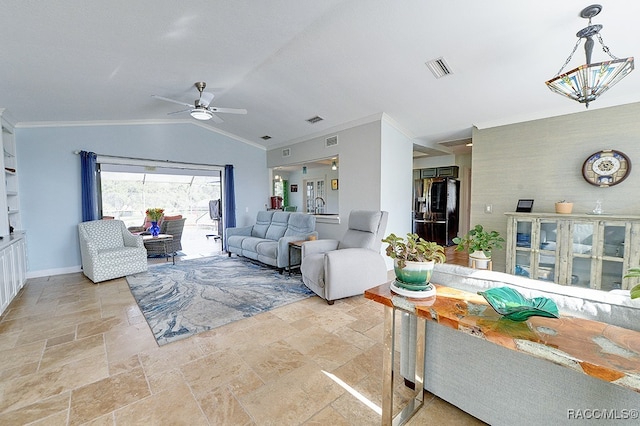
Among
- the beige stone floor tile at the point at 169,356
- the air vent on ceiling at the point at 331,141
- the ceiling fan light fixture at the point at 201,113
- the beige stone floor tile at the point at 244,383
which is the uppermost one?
the ceiling fan light fixture at the point at 201,113

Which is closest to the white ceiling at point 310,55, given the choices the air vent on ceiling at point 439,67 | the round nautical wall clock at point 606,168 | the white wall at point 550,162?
the air vent on ceiling at point 439,67

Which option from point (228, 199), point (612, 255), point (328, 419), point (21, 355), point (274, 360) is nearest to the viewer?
point (328, 419)

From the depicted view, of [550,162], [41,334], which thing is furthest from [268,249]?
[550,162]

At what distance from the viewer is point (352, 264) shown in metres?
3.30

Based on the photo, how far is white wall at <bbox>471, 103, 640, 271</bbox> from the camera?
332 centimetres

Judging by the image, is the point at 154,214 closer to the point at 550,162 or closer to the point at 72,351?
the point at 72,351

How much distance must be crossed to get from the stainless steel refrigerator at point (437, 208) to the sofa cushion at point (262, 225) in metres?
3.84

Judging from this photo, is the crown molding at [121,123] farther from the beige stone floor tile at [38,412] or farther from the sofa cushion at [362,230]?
the beige stone floor tile at [38,412]

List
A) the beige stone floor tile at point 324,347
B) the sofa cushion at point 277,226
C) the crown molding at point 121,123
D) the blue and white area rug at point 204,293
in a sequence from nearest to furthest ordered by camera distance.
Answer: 1. the beige stone floor tile at point 324,347
2. the blue and white area rug at point 204,293
3. the crown molding at point 121,123
4. the sofa cushion at point 277,226

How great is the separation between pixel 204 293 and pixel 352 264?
2.06 m

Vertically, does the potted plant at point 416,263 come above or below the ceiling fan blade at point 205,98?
below

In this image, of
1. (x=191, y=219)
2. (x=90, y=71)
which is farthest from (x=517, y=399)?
(x=191, y=219)

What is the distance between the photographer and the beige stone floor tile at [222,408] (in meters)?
1.57

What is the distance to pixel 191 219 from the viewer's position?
10.9 metres
